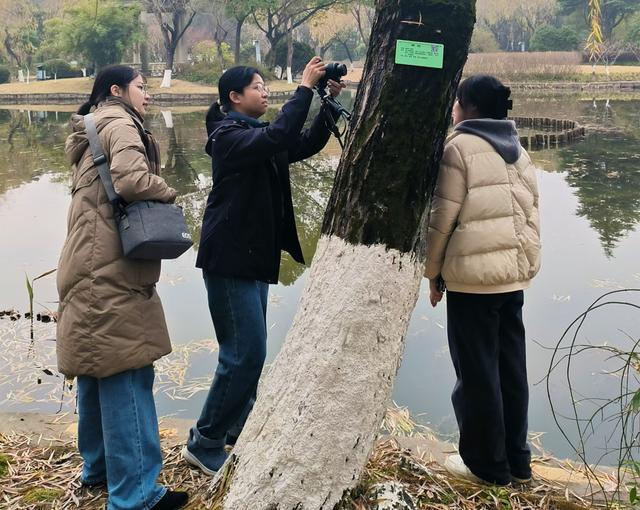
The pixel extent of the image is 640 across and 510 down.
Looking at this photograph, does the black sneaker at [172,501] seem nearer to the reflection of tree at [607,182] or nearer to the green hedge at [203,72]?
the reflection of tree at [607,182]

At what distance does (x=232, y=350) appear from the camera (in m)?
2.57

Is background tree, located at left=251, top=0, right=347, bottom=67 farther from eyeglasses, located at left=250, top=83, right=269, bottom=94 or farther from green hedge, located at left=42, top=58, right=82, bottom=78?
eyeglasses, located at left=250, top=83, right=269, bottom=94

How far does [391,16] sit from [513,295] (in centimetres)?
109

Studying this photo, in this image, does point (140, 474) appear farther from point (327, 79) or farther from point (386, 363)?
point (327, 79)

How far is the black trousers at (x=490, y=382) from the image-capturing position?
240cm

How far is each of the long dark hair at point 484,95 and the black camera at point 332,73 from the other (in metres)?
0.42

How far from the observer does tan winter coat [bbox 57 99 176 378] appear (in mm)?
2188

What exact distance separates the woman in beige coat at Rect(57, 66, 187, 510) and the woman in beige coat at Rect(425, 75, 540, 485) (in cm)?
99

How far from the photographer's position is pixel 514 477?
259cm

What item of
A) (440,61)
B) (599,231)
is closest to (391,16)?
(440,61)

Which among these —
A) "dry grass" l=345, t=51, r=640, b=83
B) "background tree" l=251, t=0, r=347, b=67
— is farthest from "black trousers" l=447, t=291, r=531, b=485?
"background tree" l=251, t=0, r=347, b=67

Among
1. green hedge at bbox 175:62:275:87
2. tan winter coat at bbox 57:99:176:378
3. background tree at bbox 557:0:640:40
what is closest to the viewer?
tan winter coat at bbox 57:99:176:378

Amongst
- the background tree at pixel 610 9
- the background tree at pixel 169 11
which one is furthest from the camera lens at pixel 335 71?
the background tree at pixel 610 9

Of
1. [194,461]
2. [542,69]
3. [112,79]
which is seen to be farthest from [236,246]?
[542,69]
